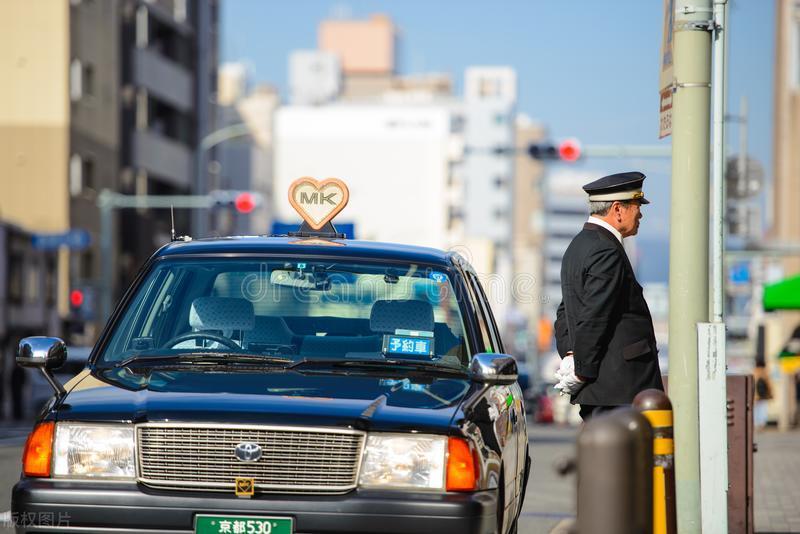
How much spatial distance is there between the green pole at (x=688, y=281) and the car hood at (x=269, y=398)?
4.52ft

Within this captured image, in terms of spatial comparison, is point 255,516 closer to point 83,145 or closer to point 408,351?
point 408,351

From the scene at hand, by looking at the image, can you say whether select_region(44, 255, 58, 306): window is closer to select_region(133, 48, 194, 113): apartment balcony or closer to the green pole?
select_region(133, 48, 194, 113): apartment balcony

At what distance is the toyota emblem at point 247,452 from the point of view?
5.45 meters

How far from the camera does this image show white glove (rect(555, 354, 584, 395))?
277 inches

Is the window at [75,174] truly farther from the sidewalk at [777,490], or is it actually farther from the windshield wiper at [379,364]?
the windshield wiper at [379,364]

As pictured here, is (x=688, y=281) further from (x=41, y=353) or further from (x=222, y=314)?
(x=41, y=353)

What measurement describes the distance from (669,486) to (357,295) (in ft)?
5.87

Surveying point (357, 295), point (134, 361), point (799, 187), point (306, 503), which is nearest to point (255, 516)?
point (306, 503)

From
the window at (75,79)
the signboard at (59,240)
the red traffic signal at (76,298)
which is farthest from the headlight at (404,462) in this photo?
the window at (75,79)

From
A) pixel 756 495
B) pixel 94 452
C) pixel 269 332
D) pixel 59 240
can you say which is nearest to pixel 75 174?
pixel 59 240

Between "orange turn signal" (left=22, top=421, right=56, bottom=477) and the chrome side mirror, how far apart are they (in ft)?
1.43

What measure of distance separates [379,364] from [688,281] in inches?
64.9

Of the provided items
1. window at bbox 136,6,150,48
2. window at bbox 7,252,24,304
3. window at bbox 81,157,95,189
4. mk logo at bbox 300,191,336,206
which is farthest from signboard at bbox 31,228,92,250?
mk logo at bbox 300,191,336,206

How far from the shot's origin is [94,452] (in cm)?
557
